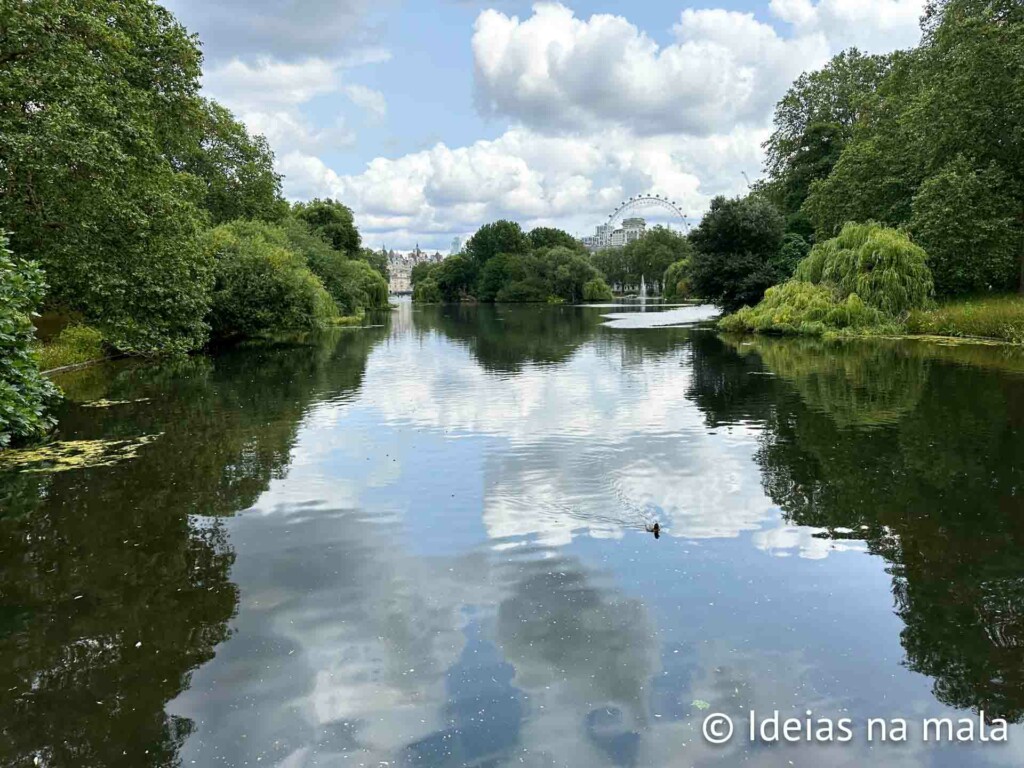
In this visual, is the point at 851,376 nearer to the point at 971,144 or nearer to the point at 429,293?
the point at 971,144

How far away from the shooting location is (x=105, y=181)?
1873 cm

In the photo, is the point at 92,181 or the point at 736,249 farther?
the point at 736,249

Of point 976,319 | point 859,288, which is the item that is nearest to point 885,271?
point 859,288

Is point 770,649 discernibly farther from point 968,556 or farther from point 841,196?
point 841,196

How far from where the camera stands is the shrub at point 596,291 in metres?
116

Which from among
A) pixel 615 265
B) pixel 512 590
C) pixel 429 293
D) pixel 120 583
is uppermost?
pixel 615 265

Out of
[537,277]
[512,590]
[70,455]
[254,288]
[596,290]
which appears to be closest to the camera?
[512,590]

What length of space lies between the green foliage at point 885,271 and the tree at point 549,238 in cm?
10377

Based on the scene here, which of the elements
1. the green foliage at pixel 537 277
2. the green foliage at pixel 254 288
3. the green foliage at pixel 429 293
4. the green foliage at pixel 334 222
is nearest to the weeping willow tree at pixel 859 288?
the green foliage at pixel 254 288

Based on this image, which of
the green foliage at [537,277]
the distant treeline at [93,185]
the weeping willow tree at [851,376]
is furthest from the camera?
the green foliage at [537,277]

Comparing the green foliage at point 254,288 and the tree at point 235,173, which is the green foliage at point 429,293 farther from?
the green foliage at point 254,288

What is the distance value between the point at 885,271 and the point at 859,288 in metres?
1.39

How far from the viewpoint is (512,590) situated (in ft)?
23.6

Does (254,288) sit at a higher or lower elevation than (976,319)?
higher
